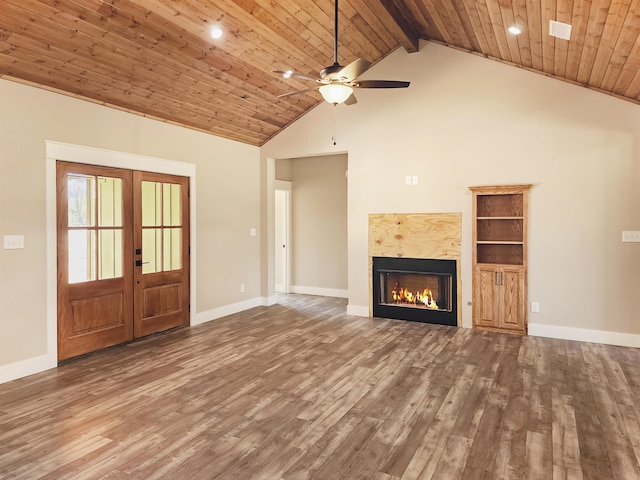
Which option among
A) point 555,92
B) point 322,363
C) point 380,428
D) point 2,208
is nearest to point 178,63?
point 2,208

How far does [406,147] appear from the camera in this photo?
6.11 m

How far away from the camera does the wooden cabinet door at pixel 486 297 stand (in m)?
5.54

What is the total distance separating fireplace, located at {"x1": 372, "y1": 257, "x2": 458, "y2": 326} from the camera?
19.3 ft

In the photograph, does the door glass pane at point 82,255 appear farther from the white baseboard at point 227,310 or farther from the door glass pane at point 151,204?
the white baseboard at point 227,310

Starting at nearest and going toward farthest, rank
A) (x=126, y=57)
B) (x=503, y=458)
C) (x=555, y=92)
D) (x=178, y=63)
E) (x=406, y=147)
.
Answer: (x=503, y=458) → (x=126, y=57) → (x=178, y=63) → (x=555, y=92) → (x=406, y=147)

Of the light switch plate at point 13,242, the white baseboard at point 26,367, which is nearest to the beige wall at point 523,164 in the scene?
the white baseboard at point 26,367

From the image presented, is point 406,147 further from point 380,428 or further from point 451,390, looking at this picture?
point 380,428

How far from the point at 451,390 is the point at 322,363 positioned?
4.38 feet

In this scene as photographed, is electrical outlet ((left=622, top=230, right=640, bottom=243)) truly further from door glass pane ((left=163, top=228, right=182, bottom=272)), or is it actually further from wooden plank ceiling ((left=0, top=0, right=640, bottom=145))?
door glass pane ((left=163, top=228, right=182, bottom=272))

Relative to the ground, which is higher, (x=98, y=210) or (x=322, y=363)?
(x=98, y=210)

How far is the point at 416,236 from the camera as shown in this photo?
6.07 metres

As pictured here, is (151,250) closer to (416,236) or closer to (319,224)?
(416,236)

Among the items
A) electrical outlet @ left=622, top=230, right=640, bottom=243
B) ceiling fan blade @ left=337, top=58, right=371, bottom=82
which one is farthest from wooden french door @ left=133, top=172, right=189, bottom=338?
electrical outlet @ left=622, top=230, right=640, bottom=243

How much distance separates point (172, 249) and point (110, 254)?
3.12 ft
